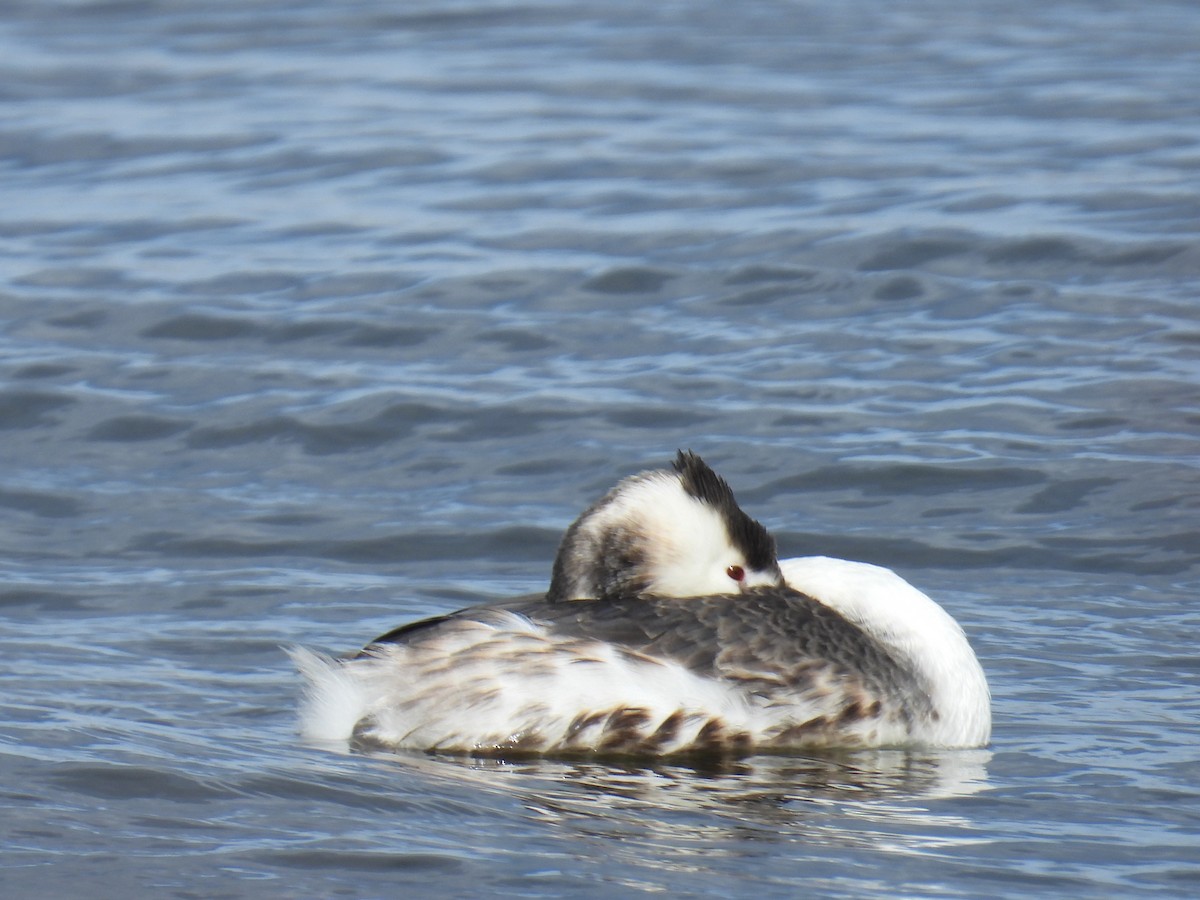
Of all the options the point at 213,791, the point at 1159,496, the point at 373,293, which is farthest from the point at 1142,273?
the point at 213,791

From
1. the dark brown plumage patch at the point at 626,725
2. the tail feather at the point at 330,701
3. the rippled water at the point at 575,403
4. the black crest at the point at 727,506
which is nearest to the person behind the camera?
the rippled water at the point at 575,403

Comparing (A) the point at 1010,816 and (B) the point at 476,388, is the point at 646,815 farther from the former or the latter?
(B) the point at 476,388

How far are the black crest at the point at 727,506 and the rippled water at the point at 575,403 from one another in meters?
0.65

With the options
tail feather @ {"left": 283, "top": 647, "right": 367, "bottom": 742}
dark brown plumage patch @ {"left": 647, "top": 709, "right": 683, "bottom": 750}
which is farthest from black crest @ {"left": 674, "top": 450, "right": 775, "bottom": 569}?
tail feather @ {"left": 283, "top": 647, "right": 367, "bottom": 742}

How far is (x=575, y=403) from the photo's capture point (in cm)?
912

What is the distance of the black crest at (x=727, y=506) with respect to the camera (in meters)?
5.84

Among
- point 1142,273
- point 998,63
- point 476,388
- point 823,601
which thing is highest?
point 998,63

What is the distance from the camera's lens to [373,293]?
35.1ft

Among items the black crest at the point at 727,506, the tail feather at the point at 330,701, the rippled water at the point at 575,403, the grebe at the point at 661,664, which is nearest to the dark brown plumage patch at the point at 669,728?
the grebe at the point at 661,664

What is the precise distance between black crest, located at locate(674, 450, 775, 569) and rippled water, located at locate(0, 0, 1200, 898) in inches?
25.6

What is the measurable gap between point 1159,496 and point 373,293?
166 inches

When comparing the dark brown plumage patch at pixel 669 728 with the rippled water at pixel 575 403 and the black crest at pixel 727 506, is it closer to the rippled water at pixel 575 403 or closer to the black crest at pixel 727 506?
the rippled water at pixel 575 403

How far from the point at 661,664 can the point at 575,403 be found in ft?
11.8

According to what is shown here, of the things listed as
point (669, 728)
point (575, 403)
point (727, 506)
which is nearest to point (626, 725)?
point (669, 728)
